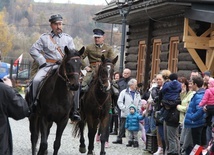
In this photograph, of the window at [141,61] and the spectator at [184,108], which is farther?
the window at [141,61]

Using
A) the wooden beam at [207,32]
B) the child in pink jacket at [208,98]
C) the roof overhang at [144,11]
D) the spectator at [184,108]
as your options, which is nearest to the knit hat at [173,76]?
the spectator at [184,108]

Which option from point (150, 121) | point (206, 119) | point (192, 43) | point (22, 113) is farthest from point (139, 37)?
point (22, 113)

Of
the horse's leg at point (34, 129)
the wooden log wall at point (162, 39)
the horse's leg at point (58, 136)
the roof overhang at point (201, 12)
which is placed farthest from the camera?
the wooden log wall at point (162, 39)

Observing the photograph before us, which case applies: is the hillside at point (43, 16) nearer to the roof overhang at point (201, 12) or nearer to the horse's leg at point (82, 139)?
the roof overhang at point (201, 12)

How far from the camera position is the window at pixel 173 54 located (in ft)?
73.4

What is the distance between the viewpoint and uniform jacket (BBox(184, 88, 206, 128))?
40.2ft

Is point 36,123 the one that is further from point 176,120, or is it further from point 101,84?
point 176,120

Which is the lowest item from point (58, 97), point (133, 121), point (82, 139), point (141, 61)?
point (82, 139)

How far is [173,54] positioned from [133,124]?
655 centimetres

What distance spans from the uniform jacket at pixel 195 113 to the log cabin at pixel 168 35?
5547mm

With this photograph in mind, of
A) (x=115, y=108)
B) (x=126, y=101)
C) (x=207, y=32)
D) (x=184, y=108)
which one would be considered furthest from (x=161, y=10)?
(x=184, y=108)

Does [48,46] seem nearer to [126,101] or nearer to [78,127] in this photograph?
[78,127]

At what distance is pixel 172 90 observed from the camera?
1382 centimetres

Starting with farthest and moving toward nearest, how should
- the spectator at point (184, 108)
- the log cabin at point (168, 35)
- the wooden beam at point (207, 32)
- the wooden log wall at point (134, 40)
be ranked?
the wooden log wall at point (134, 40), the wooden beam at point (207, 32), the log cabin at point (168, 35), the spectator at point (184, 108)
